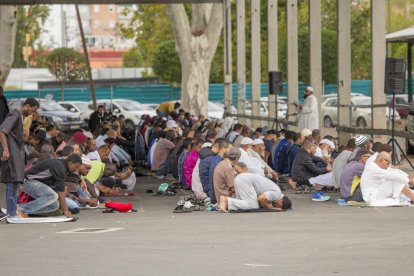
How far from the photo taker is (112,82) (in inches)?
3659

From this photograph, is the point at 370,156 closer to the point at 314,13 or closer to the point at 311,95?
the point at 311,95

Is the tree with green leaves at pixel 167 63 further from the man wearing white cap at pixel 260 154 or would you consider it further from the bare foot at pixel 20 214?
the bare foot at pixel 20 214

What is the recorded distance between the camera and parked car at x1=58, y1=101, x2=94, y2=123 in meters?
68.1

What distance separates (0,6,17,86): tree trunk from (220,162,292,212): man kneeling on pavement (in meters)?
31.3

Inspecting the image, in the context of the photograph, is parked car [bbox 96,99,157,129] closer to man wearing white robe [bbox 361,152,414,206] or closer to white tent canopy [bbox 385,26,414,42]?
white tent canopy [bbox 385,26,414,42]

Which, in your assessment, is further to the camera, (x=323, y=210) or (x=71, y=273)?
(x=323, y=210)

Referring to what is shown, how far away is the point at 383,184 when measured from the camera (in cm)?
2114

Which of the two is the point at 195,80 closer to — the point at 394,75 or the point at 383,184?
the point at 394,75

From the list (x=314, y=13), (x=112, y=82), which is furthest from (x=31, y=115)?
(x=112, y=82)

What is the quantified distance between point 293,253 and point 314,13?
79.5 feet

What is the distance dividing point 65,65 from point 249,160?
74939 millimetres

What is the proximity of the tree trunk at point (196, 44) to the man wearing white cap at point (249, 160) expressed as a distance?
3447 cm

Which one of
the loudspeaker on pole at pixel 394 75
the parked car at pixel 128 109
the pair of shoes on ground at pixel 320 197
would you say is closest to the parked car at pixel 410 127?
the loudspeaker on pole at pixel 394 75

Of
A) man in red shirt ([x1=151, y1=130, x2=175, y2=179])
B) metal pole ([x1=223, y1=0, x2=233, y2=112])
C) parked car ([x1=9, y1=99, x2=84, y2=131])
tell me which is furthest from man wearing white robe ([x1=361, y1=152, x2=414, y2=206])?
parked car ([x1=9, y1=99, x2=84, y2=131])
